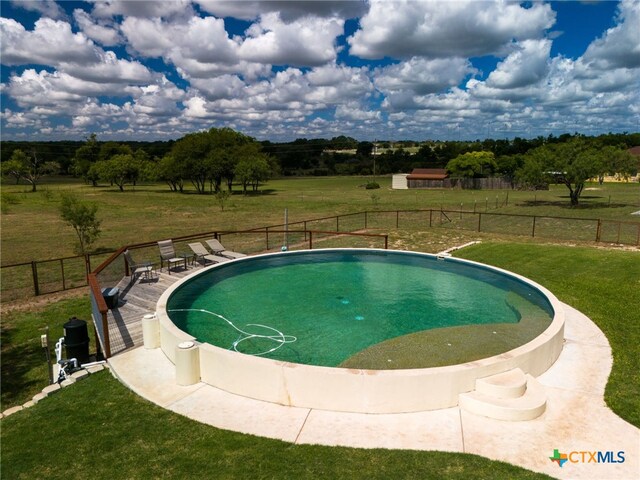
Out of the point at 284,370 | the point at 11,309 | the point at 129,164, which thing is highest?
the point at 129,164

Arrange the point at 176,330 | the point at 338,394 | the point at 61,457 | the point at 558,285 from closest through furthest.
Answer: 1. the point at 61,457
2. the point at 338,394
3. the point at 176,330
4. the point at 558,285

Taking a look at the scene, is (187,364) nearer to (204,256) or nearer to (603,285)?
(204,256)

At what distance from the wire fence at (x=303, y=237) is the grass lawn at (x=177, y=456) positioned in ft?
27.8

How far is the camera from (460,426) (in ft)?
20.5

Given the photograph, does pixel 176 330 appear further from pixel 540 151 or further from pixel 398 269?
pixel 540 151

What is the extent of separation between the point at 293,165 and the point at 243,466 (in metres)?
129

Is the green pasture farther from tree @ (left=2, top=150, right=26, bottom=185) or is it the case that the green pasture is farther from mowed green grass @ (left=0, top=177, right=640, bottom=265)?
tree @ (left=2, top=150, right=26, bottom=185)

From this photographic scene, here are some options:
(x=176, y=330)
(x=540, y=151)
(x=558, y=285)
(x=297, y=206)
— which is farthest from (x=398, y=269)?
(x=540, y=151)

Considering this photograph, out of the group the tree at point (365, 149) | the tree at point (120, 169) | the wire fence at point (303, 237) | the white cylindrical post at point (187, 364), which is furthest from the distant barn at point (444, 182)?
the tree at point (365, 149)

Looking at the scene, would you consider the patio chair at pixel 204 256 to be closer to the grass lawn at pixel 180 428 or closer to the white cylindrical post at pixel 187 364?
the grass lawn at pixel 180 428

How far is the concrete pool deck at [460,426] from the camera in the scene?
5.61 meters

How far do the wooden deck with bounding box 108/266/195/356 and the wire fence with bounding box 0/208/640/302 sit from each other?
1434 mm

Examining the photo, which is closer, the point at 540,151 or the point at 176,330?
the point at 176,330

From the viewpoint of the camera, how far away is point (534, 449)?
5734 millimetres
